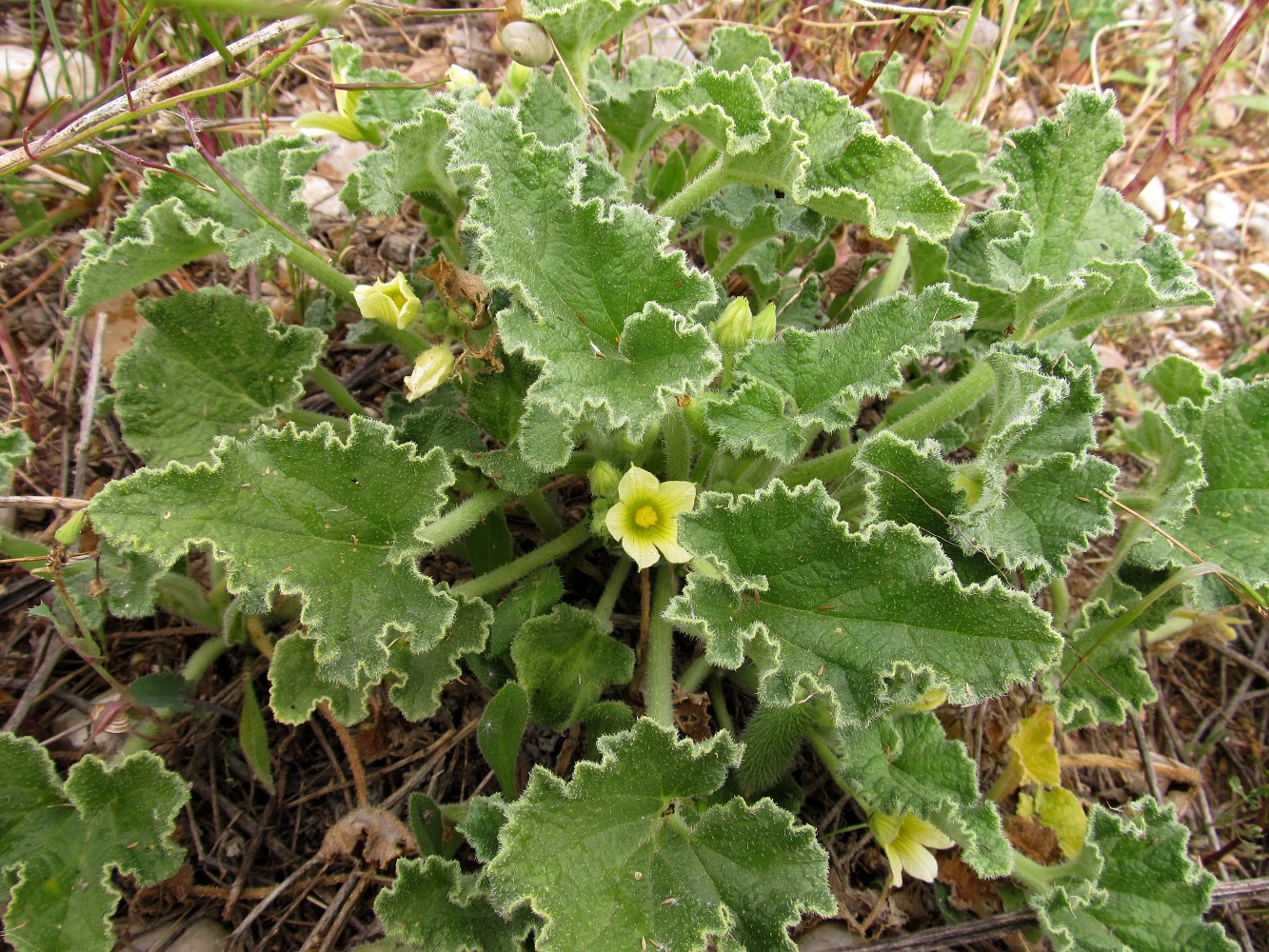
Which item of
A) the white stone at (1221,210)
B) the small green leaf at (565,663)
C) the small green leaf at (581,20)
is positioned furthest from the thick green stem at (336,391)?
the white stone at (1221,210)

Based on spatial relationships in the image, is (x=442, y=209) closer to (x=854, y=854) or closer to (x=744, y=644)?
(x=744, y=644)

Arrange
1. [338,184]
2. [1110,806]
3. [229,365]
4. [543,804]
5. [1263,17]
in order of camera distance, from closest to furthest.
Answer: [543,804] < [229,365] < [1110,806] < [338,184] < [1263,17]

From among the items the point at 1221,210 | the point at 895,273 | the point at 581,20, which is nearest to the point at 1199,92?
the point at 895,273

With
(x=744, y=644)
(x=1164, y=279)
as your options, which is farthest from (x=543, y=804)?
(x=1164, y=279)

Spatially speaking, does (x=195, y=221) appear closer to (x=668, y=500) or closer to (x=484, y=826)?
(x=668, y=500)

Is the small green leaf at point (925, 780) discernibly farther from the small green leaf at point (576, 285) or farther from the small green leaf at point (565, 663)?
the small green leaf at point (576, 285)
